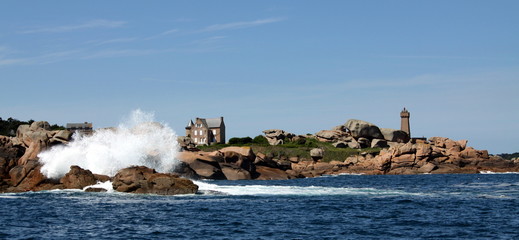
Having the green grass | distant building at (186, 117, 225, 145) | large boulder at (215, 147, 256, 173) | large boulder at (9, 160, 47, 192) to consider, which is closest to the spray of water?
large boulder at (9, 160, 47, 192)

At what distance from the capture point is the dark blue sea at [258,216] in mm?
32938

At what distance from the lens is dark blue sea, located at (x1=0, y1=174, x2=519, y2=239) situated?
32938mm

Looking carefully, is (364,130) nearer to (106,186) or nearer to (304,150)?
(304,150)

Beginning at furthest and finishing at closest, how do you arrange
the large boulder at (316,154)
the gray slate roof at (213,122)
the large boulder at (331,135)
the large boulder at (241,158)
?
the gray slate roof at (213,122), the large boulder at (331,135), the large boulder at (316,154), the large boulder at (241,158)

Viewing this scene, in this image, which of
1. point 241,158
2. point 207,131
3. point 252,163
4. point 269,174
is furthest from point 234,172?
point 207,131

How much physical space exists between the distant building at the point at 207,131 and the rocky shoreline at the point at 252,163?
2067 cm

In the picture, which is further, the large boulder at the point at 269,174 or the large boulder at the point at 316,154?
the large boulder at the point at 316,154

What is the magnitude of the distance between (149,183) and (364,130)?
4002 inches

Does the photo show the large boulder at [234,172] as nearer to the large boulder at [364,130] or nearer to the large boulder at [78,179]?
the large boulder at [78,179]

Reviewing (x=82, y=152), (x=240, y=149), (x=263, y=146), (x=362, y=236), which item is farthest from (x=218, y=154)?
(x=362, y=236)

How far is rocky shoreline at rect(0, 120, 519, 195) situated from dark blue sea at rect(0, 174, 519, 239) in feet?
9.75

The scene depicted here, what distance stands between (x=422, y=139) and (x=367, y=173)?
4548 cm

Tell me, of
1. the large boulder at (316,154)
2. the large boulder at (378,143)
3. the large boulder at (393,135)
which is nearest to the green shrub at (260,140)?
the large boulder at (316,154)

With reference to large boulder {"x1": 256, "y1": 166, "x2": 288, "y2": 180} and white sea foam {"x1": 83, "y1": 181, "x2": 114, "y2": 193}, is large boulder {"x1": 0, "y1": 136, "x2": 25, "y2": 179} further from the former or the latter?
large boulder {"x1": 256, "y1": 166, "x2": 288, "y2": 180}
